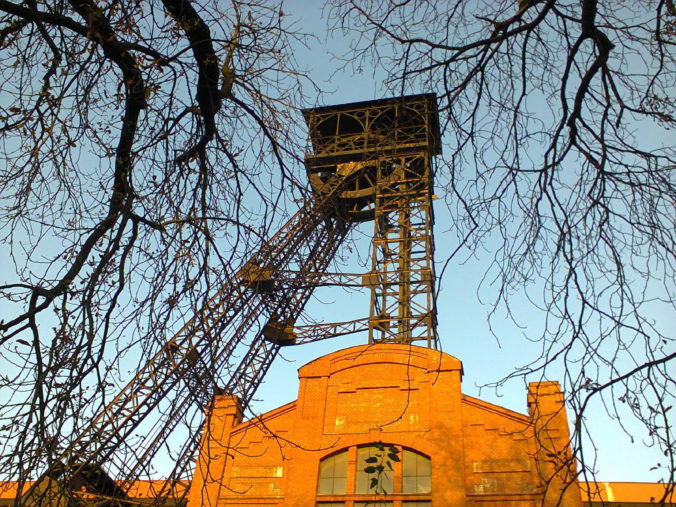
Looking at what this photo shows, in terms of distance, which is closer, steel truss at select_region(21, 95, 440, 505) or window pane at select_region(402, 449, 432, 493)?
steel truss at select_region(21, 95, 440, 505)

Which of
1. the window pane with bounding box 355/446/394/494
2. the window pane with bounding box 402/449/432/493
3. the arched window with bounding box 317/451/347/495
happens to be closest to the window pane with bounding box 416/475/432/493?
the window pane with bounding box 402/449/432/493

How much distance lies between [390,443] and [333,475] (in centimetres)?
138

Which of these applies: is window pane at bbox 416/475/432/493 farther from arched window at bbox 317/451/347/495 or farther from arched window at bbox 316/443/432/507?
arched window at bbox 317/451/347/495

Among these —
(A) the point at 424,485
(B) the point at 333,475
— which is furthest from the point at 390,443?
(B) the point at 333,475

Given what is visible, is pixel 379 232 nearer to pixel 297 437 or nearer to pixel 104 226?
pixel 297 437

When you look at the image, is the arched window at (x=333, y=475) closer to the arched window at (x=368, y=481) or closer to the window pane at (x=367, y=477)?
the arched window at (x=368, y=481)

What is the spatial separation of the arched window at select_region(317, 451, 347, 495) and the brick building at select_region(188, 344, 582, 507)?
2 cm

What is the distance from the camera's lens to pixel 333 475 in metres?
14.2

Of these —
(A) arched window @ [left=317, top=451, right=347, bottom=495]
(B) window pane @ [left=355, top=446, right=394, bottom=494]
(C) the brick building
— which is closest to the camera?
(C) the brick building

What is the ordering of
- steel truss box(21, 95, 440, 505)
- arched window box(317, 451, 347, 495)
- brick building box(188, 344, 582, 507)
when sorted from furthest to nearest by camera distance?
arched window box(317, 451, 347, 495), brick building box(188, 344, 582, 507), steel truss box(21, 95, 440, 505)

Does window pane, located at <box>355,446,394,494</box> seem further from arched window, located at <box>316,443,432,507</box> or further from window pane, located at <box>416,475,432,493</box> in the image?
window pane, located at <box>416,475,432,493</box>

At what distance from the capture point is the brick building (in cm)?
1337

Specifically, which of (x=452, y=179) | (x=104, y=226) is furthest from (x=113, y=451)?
(x=452, y=179)

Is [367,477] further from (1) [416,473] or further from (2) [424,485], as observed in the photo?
(2) [424,485]
